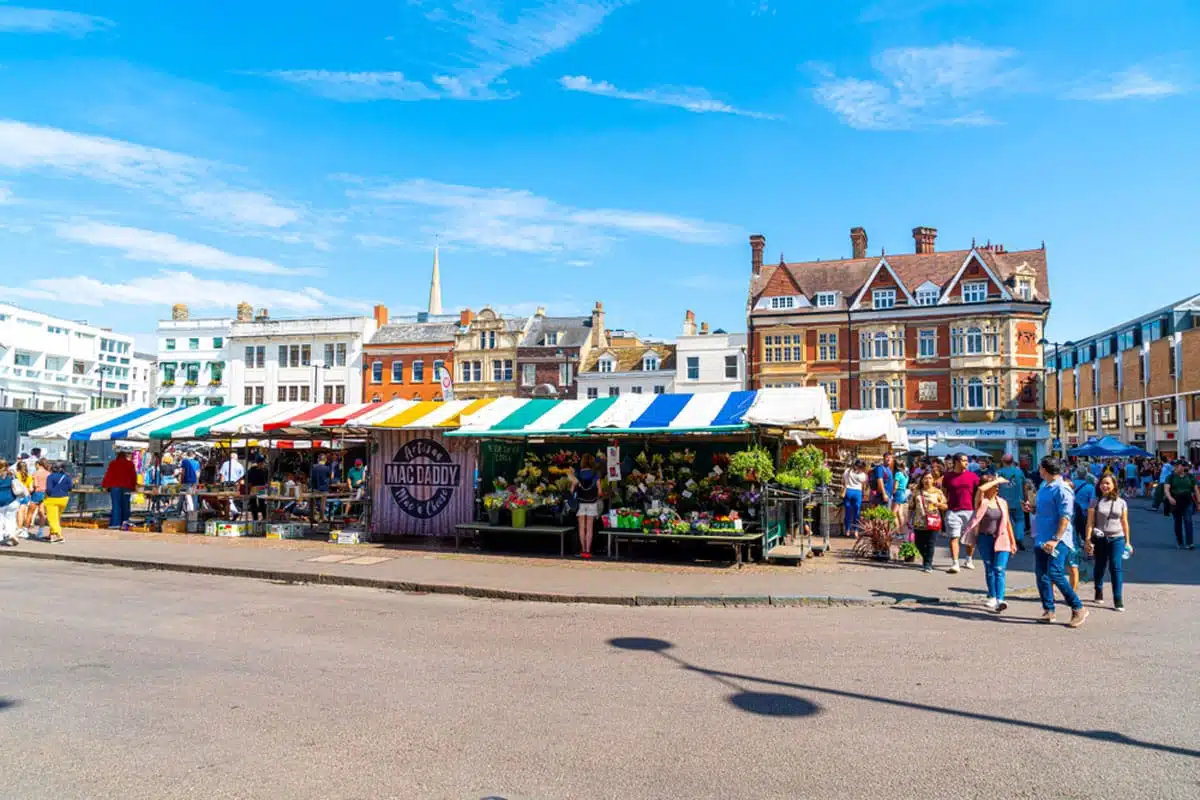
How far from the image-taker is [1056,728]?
5.79 meters

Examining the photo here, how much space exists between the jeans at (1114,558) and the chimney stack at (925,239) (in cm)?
5081

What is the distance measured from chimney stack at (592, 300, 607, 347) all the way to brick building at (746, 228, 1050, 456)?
11.7 meters

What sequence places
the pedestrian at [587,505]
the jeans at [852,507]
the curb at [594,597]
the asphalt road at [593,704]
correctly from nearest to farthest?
1. the asphalt road at [593,704]
2. the curb at [594,597]
3. the pedestrian at [587,505]
4. the jeans at [852,507]

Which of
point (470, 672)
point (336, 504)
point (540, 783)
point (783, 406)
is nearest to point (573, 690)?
point (470, 672)

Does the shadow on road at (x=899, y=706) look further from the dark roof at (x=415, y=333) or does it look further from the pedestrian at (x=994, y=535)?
the dark roof at (x=415, y=333)

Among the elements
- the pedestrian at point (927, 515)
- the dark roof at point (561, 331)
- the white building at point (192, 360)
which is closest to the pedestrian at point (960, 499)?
the pedestrian at point (927, 515)

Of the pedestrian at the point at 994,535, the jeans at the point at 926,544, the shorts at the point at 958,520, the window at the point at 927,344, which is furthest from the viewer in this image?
the window at the point at 927,344

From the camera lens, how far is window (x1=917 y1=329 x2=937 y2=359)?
51844 mm

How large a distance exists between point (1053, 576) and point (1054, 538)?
49cm

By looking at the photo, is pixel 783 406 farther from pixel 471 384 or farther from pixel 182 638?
pixel 471 384

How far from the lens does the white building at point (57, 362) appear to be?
7344 centimetres

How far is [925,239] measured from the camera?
57.7 metres

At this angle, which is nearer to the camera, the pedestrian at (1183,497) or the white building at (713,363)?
the pedestrian at (1183,497)

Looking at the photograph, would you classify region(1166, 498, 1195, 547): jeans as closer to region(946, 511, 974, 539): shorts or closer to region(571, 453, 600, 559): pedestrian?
region(946, 511, 974, 539): shorts
